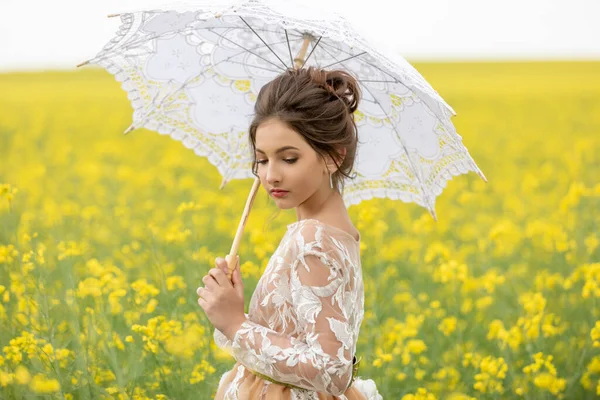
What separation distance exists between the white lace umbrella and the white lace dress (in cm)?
38

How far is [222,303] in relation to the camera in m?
1.95

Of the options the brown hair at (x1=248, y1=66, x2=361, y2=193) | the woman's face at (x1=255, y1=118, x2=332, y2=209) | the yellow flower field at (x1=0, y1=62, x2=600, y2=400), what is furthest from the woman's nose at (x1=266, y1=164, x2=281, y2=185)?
the yellow flower field at (x1=0, y1=62, x2=600, y2=400)

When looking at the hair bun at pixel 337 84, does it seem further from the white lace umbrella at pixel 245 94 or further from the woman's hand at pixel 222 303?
the woman's hand at pixel 222 303

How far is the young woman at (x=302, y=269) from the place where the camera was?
1.83 metres

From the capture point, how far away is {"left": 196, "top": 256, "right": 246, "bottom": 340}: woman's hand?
1.94 metres

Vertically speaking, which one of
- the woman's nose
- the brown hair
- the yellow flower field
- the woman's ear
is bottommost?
the yellow flower field

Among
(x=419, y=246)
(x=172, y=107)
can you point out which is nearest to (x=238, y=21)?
(x=172, y=107)

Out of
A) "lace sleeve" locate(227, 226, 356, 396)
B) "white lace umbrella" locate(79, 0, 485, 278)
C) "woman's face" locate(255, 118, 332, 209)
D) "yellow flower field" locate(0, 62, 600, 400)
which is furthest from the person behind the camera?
"yellow flower field" locate(0, 62, 600, 400)

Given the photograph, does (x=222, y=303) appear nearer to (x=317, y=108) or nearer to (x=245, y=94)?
(x=317, y=108)

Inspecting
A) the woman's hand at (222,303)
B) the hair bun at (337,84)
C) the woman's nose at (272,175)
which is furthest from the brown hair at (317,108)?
the woman's hand at (222,303)

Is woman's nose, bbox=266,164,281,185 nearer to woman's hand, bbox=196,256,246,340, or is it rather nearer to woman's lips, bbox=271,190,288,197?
woman's lips, bbox=271,190,288,197

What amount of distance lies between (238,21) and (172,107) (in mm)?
406

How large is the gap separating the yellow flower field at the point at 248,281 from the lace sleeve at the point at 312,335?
0.31m

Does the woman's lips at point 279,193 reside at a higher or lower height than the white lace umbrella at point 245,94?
lower
